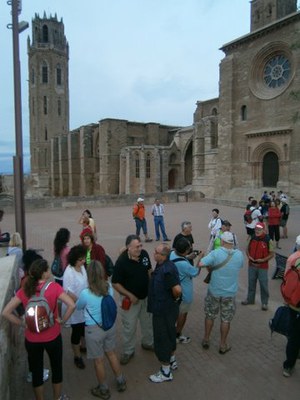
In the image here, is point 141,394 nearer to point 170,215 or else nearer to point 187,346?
point 187,346

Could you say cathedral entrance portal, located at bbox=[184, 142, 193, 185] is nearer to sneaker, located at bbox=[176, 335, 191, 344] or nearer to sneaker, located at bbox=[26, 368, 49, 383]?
sneaker, located at bbox=[176, 335, 191, 344]

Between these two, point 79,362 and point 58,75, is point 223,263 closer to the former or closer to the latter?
point 79,362

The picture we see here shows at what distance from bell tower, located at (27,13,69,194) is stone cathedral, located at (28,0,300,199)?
42.0 feet

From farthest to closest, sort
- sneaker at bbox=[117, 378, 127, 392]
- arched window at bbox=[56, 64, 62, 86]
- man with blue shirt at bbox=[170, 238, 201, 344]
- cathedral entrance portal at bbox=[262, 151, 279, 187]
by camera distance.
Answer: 1. arched window at bbox=[56, 64, 62, 86]
2. cathedral entrance portal at bbox=[262, 151, 279, 187]
3. man with blue shirt at bbox=[170, 238, 201, 344]
4. sneaker at bbox=[117, 378, 127, 392]

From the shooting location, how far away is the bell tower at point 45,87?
66.1 m

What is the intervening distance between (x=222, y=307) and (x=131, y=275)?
1.38m

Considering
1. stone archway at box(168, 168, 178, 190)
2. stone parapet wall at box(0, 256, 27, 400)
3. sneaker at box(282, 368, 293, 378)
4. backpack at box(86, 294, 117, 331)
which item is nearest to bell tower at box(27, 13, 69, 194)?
stone archway at box(168, 168, 178, 190)

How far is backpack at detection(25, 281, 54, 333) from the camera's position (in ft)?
9.90

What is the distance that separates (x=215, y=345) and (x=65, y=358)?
83.4 inches

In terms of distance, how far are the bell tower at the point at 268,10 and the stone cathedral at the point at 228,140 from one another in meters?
0.09

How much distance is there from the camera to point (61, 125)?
6850cm

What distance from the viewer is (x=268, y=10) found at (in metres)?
32.2

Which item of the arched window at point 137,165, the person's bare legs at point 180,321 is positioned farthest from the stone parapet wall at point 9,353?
the arched window at point 137,165

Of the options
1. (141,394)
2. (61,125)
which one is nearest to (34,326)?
(141,394)
